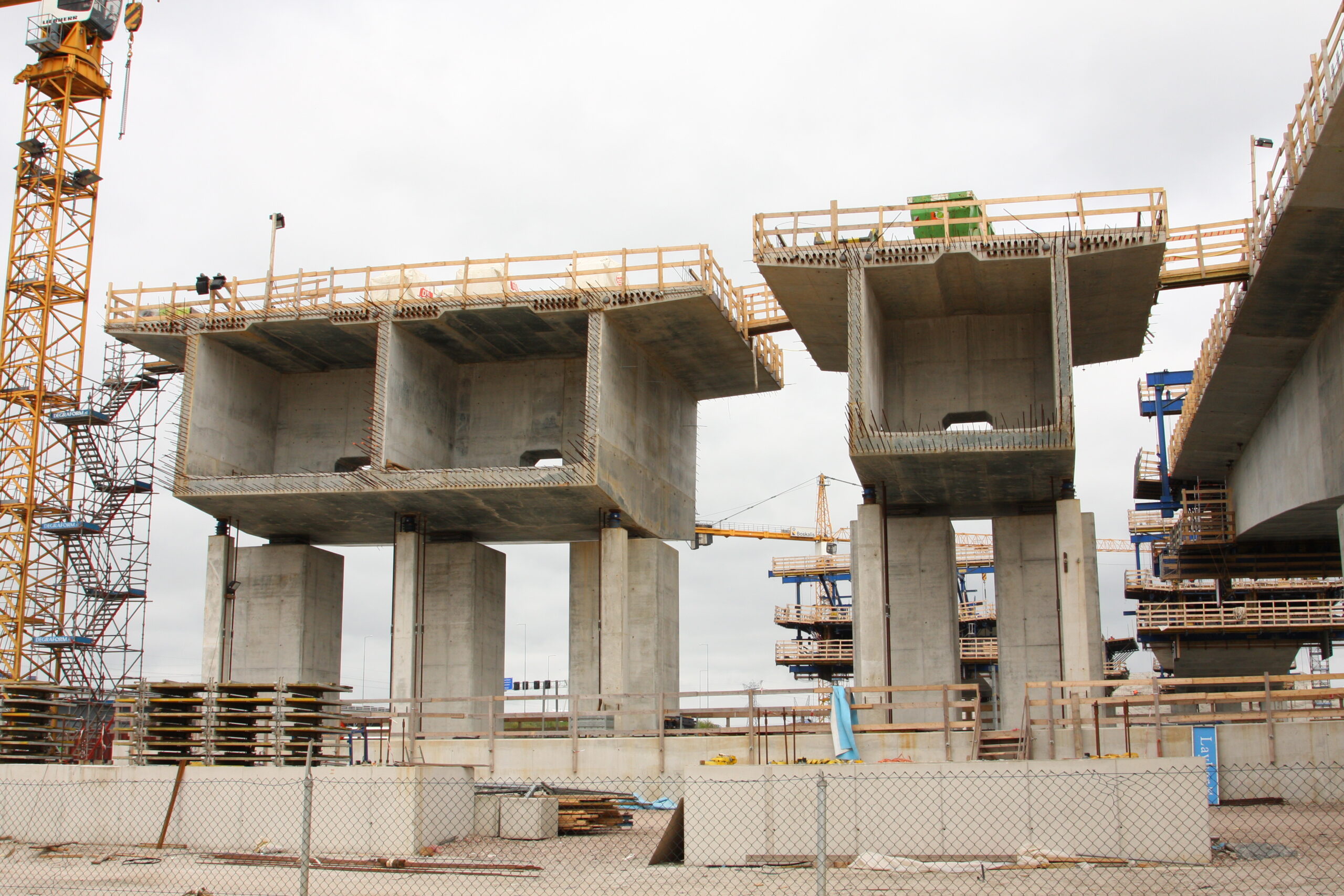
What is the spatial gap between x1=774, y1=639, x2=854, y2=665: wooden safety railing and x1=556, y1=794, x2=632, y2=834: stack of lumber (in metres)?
54.1

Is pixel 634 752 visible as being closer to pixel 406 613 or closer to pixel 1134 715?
pixel 406 613

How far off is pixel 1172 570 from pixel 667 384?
772 inches

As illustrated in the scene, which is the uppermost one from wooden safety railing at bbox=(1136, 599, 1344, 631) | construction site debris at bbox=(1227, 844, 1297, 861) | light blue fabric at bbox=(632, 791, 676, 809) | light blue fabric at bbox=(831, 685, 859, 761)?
wooden safety railing at bbox=(1136, 599, 1344, 631)

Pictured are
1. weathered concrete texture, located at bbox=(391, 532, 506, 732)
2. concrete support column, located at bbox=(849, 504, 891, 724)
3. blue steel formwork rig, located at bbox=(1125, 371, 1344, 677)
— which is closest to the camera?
concrete support column, located at bbox=(849, 504, 891, 724)

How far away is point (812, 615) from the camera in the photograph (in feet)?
253

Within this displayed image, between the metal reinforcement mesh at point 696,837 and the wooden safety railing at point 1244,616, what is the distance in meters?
41.8

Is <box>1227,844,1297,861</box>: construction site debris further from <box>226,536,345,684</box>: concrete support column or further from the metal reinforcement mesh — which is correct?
<box>226,536,345,684</box>: concrete support column

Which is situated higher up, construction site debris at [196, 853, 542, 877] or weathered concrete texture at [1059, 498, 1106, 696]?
weathered concrete texture at [1059, 498, 1106, 696]

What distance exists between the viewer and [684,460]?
1639 inches

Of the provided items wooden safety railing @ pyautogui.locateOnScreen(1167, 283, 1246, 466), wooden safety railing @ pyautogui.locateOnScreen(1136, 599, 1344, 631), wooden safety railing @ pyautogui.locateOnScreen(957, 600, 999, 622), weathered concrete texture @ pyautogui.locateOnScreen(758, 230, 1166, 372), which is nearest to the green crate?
weathered concrete texture @ pyautogui.locateOnScreen(758, 230, 1166, 372)

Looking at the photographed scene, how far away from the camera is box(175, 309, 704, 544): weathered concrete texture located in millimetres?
35062

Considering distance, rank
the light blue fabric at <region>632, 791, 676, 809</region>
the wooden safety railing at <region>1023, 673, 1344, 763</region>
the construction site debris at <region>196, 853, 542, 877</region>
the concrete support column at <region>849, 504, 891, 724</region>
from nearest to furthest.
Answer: the construction site debris at <region>196, 853, 542, 877</region>, the wooden safety railing at <region>1023, 673, 1344, 763</region>, the light blue fabric at <region>632, 791, 676, 809</region>, the concrete support column at <region>849, 504, 891, 724</region>

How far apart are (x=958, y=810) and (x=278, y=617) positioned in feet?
90.0

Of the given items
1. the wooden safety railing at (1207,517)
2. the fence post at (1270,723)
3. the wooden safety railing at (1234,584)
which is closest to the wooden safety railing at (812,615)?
the wooden safety railing at (1234,584)
